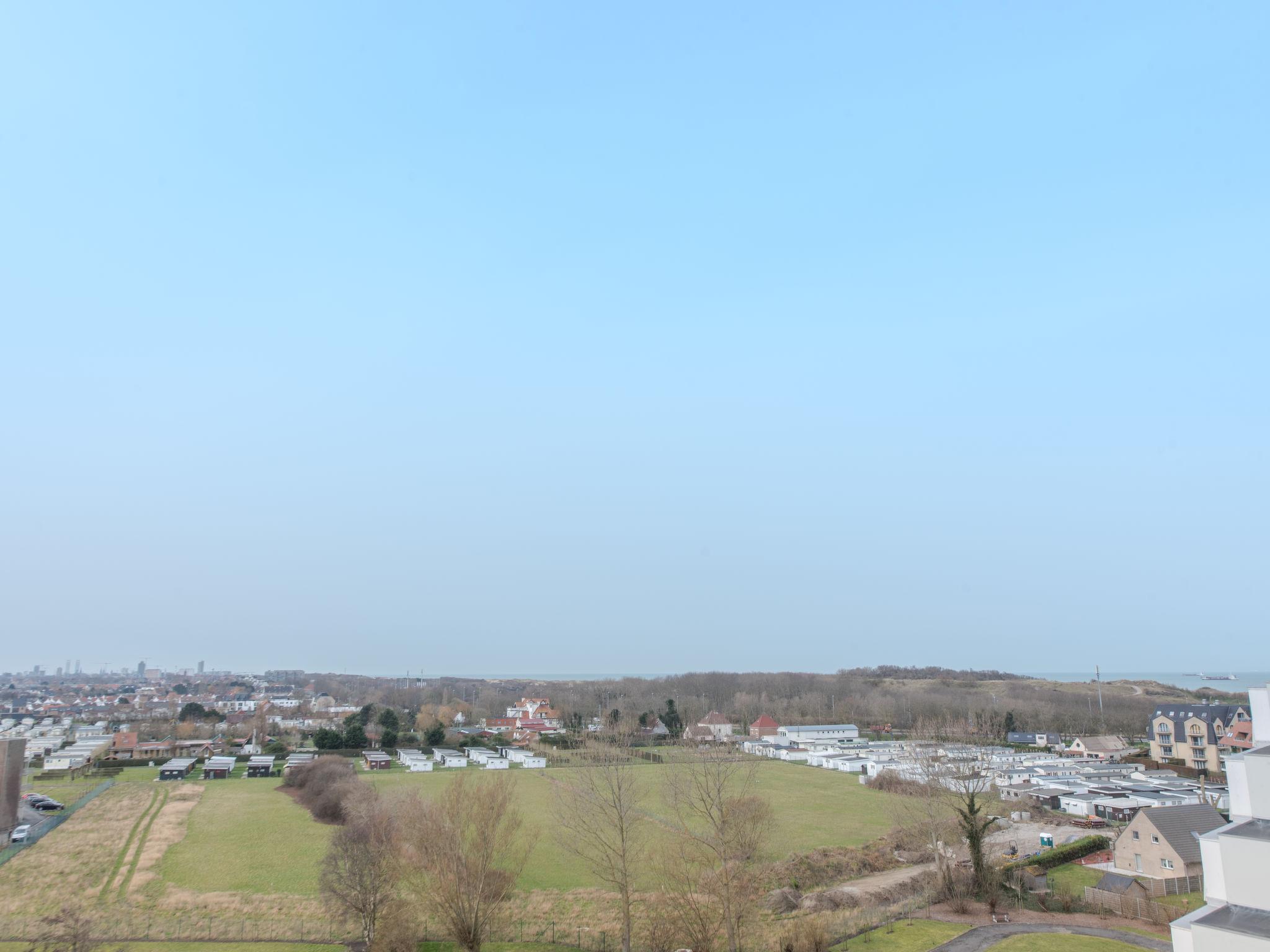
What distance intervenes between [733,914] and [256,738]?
2327 inches

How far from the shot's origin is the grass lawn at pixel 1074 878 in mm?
23688

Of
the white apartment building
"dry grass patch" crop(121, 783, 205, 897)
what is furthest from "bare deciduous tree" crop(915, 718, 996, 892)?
the white apartment building

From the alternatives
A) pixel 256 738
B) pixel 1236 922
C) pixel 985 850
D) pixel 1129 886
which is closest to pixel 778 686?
pixel 256 738

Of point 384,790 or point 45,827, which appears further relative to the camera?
point 384,790

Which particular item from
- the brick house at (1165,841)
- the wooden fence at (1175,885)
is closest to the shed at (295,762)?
the brick house at (1165,841)

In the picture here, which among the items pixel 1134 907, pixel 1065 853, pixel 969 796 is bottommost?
pixel 1065 853

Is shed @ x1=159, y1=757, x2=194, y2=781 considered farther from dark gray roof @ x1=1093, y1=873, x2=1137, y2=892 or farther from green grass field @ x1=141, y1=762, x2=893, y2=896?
dark gray roof @ x1=1093, y1=873, x2=1137, y2=892

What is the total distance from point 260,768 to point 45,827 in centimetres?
1790

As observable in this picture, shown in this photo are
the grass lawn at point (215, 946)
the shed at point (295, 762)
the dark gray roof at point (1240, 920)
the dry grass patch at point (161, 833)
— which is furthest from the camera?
the shed at point (295, 762)

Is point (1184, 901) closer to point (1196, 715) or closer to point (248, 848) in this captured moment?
point (248, 848)

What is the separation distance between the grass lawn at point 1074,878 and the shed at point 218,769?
4681 cm

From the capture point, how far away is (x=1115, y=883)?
22688 mm

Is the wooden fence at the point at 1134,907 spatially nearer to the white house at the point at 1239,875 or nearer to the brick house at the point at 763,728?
the white house at the point at 1239,875

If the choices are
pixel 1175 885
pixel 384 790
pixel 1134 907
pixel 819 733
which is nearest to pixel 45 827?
pixel 384 790
